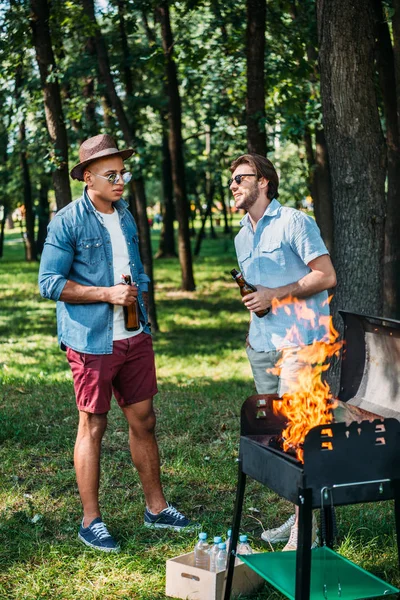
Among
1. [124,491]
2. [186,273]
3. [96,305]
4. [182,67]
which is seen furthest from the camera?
[186,273]

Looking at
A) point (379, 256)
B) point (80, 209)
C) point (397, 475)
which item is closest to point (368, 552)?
point (397, 475)

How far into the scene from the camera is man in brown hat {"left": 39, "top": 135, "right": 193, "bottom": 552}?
463cm

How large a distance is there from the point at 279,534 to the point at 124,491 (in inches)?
51.0

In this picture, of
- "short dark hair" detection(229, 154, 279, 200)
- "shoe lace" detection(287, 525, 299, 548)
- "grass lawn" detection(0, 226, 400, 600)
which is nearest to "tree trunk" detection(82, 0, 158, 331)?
"grass lawn" detection(0, 226, 400, 600)

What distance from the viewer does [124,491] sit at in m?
5.67

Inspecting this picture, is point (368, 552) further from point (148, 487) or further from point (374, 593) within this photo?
point (148, 487)

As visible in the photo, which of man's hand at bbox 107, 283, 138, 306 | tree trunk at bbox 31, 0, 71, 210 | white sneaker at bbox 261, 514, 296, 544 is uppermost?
tree trunk at bbox 31, 0, 71, 210

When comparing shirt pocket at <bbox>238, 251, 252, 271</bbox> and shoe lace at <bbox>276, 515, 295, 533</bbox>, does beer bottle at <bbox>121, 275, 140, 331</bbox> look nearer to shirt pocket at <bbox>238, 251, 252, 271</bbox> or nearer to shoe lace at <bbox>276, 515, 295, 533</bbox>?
shirt pocket at <bbox>238, 251, 252, 271</bbox>

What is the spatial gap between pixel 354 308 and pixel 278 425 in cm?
311

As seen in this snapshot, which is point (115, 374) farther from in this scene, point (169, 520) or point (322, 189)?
point (322, 189)

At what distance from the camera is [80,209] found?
4.72 m

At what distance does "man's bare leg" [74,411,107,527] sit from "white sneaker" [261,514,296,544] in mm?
997

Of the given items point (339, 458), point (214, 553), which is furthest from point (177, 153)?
point (339, 458)

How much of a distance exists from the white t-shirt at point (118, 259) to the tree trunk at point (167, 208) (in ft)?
59.3
